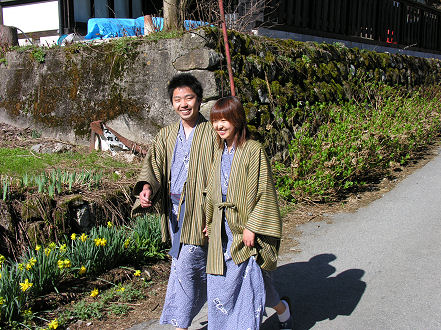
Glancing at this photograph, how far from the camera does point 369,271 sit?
4.31 metres

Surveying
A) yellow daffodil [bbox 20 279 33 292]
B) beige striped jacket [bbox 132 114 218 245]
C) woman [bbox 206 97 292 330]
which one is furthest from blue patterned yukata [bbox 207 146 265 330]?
yellow daffodil [bbox 20 279 33 292]

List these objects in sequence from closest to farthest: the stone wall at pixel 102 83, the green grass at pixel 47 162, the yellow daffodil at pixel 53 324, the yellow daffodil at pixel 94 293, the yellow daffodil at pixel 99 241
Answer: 1. the yellow daffodil at pixel 53 324
2. the yellow daffodil at pixel 94 293
3. the yellow daffodil at pixel 99 241
4. the green grass at pixel 47 162
5. the stone wall at pixel 102 83

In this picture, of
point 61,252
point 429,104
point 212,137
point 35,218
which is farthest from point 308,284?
point 429,104

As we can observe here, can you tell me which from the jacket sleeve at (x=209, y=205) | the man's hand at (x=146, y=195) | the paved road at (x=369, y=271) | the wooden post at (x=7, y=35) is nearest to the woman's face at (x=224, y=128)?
the jacket sleeve at (x=209, y=205)

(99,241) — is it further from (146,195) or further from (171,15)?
(171,15)

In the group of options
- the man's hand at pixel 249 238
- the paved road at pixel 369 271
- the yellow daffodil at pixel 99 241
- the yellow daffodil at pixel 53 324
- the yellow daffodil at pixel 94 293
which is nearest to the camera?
the man's hand at pixel 249 238

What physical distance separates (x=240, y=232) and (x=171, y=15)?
4.46 m

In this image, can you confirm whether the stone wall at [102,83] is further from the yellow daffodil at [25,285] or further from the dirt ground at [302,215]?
the yellow daffodil at [25,285]

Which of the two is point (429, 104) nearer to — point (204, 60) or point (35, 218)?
point (204, 60)

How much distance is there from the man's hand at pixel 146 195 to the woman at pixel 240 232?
0.47 metres

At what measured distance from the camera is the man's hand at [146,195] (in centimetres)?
314

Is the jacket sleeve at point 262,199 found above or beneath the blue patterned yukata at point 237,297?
above

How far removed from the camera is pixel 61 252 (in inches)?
153

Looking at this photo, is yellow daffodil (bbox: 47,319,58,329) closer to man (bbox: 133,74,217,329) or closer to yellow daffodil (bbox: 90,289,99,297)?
yellow daffodil (bbox: 90,289,99,297)
